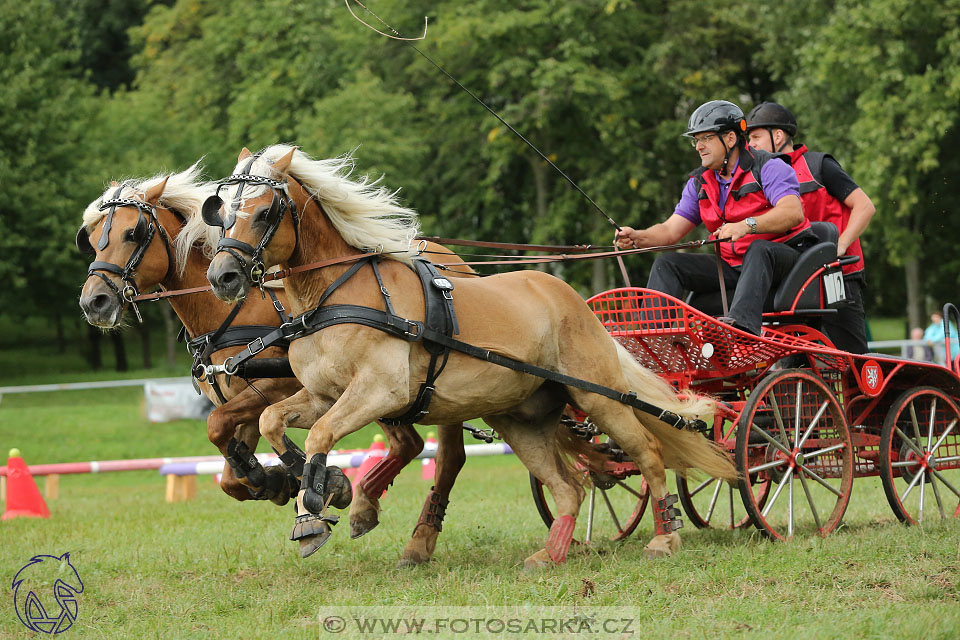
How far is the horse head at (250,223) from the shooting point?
5039 mm

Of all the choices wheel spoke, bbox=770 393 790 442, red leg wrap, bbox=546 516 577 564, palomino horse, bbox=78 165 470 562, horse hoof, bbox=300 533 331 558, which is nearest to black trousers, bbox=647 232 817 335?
wheel spoke, bbox=770 393 790 442

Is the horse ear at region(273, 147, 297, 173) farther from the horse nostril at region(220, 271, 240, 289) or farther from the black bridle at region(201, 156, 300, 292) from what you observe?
the horse nostril at region(220, 271, 240, 289)

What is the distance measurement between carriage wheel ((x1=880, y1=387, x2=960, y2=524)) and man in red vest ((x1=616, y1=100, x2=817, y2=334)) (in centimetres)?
124

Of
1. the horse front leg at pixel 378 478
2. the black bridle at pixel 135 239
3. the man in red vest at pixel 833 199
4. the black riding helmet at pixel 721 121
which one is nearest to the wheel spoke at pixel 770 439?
the man in red vest at pixel 833 199

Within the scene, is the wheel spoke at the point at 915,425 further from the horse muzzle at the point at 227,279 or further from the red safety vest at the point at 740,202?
the horse muzzle at the point at 227,279

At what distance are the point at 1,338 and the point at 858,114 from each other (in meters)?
28.4

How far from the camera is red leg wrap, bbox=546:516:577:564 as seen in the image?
232 inches

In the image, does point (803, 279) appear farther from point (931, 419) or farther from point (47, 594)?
point (47, 594)

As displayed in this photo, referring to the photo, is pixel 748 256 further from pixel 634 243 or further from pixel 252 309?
pixel 252 309

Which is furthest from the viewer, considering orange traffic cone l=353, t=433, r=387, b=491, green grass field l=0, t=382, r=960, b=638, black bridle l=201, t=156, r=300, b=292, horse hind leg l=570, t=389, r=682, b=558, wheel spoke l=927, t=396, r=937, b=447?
orange traffic cone l=353, t=433, r=387, b=491

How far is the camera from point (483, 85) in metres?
24.6

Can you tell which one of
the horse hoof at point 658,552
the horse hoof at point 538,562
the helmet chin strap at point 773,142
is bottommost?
the horse hoof at point 658,552

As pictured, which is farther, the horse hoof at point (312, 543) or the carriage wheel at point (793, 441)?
the carriage wheel at point (793, 441)

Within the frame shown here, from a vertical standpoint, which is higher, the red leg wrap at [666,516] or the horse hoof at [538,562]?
the red leg wrap at [666,516]
